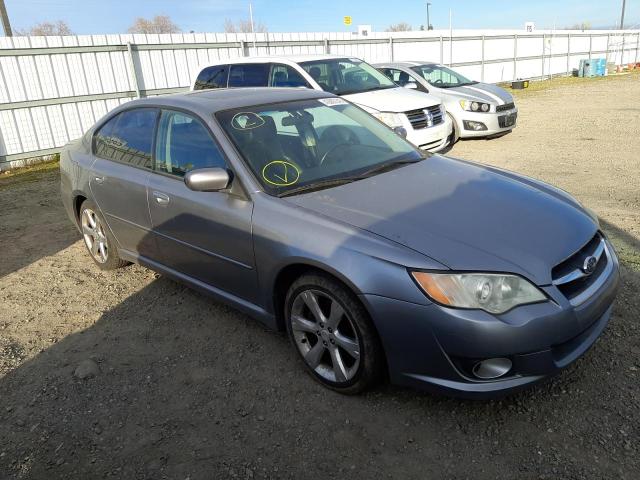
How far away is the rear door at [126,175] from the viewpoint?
3.99m

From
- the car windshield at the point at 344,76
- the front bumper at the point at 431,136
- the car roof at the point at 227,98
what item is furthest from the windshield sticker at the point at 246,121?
the car windshield at the point at 344,76

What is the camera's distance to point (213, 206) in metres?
3.34

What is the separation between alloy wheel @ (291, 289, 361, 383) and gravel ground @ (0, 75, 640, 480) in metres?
0.15

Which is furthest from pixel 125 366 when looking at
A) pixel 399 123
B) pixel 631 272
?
pixel 399 123

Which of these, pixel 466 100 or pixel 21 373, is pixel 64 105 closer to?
pixel 466 100

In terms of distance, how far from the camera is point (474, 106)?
33.3ft

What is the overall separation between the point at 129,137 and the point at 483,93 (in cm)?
807

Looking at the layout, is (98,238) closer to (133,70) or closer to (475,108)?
(475,108)

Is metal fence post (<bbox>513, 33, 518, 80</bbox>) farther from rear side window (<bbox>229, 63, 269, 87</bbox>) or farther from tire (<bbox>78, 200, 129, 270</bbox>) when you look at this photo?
tire (<bbox>78, 200, 129, 270</bbox>)

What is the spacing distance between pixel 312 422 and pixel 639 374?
1.82 metres

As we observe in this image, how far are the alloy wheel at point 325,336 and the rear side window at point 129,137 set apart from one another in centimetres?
181

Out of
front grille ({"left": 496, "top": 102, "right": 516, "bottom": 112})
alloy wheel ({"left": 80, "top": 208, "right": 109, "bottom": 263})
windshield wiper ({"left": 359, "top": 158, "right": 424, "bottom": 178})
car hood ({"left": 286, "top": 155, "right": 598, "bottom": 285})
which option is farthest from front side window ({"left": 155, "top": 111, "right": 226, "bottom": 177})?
front grille ({"left": 496, "top": 102, "right": 516, "bottom": 112})

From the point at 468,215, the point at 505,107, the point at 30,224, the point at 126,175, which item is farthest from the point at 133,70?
the point at 468,215

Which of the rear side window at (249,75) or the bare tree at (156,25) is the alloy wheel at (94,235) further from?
the bare tree at (156,25)
